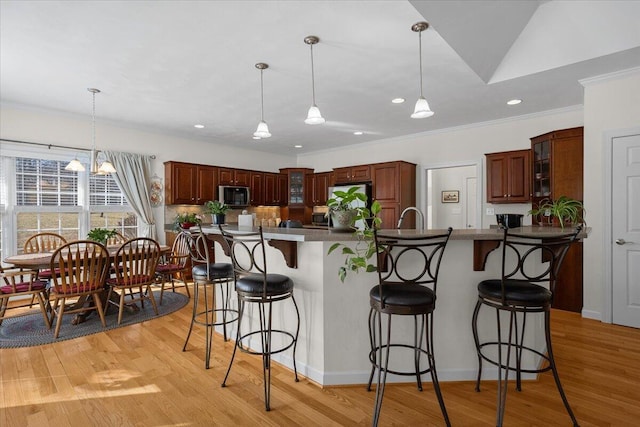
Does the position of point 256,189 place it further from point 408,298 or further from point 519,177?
point 408,298

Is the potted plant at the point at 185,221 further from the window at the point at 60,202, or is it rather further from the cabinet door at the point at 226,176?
the cabinet door at the point at 226,176

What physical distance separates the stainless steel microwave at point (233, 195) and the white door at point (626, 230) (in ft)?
18.8

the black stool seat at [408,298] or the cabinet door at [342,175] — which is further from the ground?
the cabinet door at [342,175]

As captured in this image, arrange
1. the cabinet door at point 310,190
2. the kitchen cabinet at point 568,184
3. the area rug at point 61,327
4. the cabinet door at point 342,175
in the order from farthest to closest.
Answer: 1. the cabinet door at point 310,190
2. the cabinet door at point 342,175
3. the kitchen cabinet at point 568,184
4. the area rug at point 61,327

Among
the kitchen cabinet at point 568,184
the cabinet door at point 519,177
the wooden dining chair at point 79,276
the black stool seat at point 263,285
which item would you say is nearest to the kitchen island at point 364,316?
the black stool seat at point 263,285

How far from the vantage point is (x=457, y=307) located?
2299mm

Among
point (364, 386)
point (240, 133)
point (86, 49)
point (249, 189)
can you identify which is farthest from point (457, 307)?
point (249, 189)

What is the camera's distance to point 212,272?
2676mm

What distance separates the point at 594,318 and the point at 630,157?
175 cm

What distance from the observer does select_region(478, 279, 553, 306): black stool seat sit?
1820 millimetres

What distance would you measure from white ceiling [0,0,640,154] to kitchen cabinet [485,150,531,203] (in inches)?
26.4

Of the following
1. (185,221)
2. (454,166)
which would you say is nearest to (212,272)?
(185,221)

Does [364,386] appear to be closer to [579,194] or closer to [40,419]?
[40,419]

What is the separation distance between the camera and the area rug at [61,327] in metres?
3.08
